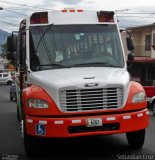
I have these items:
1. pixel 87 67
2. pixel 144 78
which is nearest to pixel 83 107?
pixel 87 67

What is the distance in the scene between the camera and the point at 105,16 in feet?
31.5

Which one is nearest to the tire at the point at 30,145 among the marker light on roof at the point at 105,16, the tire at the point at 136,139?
the tire at the point at 136,139

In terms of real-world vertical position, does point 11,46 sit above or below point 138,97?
above

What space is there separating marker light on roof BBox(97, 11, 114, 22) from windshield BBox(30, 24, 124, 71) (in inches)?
7.1

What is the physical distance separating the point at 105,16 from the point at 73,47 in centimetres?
107

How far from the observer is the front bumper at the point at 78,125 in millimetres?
7859

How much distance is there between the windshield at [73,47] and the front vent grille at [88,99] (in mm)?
1060

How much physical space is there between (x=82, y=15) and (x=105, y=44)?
0.83m

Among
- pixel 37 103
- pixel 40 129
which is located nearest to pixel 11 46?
pixel 37 103

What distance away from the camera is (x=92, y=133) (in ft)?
26.2

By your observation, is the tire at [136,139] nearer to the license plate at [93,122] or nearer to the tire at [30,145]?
the license plate at [93,122]

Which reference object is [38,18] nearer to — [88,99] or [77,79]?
[77,79]

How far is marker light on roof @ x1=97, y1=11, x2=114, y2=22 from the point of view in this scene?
9578 millimetres

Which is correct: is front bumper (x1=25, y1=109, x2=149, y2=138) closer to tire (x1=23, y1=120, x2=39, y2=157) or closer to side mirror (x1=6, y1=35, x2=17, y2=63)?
tire (x1=23, y1=120, x2=39, y2=157)
